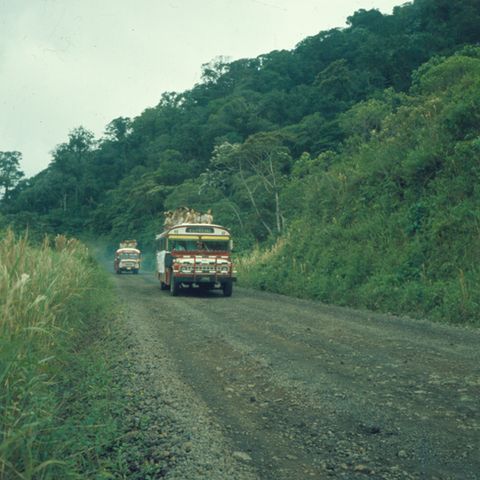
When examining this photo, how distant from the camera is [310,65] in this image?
2955 inches

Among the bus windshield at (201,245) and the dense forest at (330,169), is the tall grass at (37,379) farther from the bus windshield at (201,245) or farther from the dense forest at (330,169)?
the bus windshield at (201,245)

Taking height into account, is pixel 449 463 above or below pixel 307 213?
below

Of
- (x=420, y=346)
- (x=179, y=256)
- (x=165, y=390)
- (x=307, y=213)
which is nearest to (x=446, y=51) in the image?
(x=307, y=213)

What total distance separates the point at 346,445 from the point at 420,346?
4.24m

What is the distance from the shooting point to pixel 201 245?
62.8 feet

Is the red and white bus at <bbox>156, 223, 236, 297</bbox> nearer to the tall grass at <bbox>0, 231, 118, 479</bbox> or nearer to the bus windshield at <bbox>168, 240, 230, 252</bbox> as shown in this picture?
the bus windshield at <bbox>168, 240, 230, 252</bbox>

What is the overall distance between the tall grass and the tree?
46.0 meters

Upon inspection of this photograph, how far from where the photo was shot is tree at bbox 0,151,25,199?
51019 mm

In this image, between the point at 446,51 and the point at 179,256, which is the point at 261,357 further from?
the point at 446,51

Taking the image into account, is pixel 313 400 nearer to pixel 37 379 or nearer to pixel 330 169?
pixel 37 379

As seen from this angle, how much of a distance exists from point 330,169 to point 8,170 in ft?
126

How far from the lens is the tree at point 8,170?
167ft

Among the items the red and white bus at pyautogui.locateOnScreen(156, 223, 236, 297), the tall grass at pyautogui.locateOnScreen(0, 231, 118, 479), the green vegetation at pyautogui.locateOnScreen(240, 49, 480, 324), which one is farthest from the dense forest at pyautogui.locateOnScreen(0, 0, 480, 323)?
the tall grass at pyautogui.locateOnScreen(0, 231, 118, 479)

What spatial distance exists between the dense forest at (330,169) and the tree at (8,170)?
282 mm
